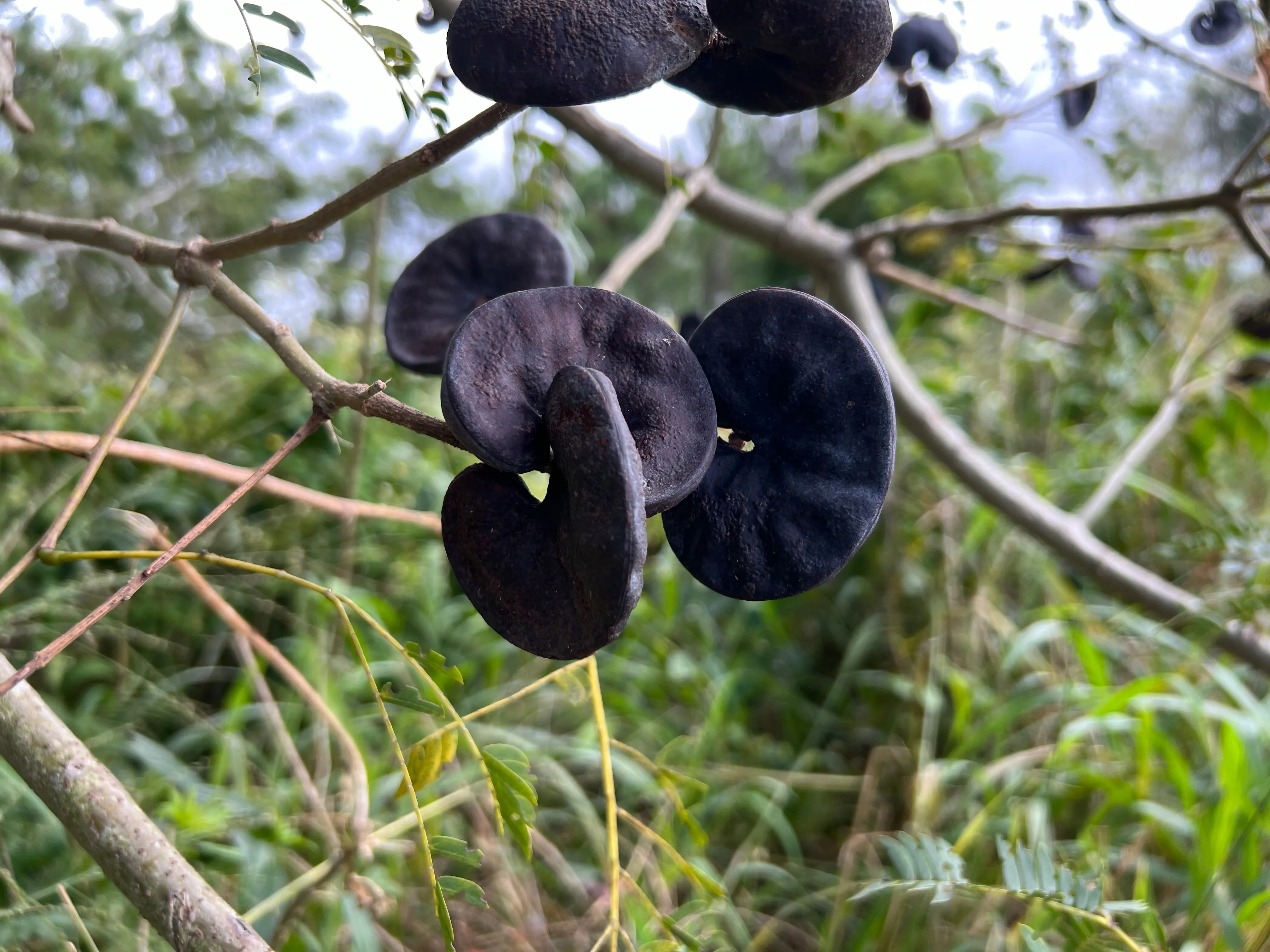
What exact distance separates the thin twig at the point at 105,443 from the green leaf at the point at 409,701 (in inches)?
8.8

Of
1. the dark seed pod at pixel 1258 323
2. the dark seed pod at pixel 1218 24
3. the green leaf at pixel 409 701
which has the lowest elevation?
the green leaf at pixel 409 701

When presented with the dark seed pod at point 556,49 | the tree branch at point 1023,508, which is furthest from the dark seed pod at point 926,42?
the dark seed pod at point 556,49

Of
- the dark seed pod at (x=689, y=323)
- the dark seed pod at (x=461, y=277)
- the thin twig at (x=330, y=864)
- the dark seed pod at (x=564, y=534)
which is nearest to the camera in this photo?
the dark seed pod at (x=564, y=534)

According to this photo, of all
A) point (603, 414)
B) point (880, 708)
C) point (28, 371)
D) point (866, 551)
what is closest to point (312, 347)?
point (28, 371)

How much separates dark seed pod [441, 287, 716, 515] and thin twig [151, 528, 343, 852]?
48cm

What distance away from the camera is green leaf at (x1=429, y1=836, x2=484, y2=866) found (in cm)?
53

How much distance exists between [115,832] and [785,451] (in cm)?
47

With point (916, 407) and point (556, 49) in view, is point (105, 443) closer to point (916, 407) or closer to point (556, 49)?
point (556, 49)

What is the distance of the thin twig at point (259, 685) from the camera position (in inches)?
35.5

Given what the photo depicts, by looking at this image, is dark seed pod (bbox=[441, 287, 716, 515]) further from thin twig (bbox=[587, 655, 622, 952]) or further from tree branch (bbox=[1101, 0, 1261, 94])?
tree branch (bbox=[1101, 0, 1261, 94])

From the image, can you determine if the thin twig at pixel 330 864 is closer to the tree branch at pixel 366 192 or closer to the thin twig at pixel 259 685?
the thin twig at pixel 259 685

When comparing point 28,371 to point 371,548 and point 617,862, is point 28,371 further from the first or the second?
point 617,862

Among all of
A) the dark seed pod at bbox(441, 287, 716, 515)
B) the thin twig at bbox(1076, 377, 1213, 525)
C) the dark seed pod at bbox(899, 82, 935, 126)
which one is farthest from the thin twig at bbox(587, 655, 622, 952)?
the thin twig at bbox(1076, 377, 1213, 525)

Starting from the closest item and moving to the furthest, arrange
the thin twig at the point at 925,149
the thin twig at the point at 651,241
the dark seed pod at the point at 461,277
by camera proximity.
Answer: the dark seed pod at the point at 461,277 → the thin twig at the point at 651,241 → the thin twig at the point at 925,149
